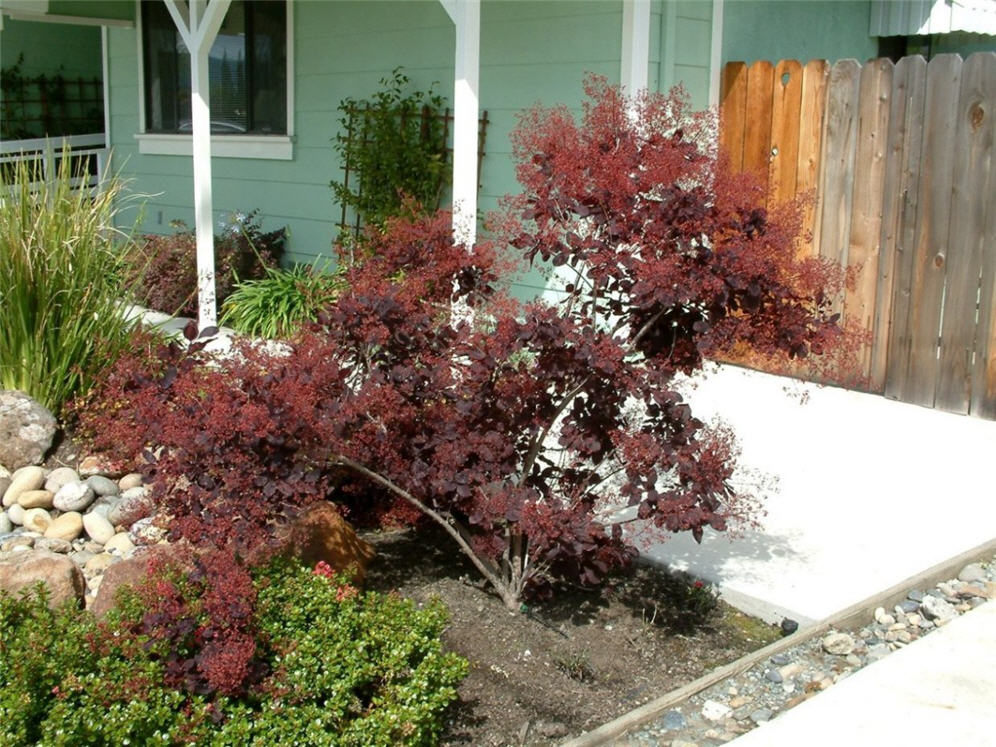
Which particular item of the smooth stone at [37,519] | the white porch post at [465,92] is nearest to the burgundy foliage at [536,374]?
the smooth stone at [37,519]

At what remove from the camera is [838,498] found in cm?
508

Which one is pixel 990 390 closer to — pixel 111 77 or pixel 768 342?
pixel 768 342

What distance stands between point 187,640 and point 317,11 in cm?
777

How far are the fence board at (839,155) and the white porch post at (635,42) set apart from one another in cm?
111

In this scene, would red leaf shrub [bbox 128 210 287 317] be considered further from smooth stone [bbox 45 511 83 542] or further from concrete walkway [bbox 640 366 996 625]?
concrete walkway [bbox 640 366 996 625]

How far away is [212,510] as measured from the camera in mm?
3105

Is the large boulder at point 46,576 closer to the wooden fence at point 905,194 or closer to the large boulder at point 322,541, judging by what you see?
the large boulder at point 322,541

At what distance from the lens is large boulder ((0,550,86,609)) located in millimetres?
3580

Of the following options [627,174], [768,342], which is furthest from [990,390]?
[627,174]

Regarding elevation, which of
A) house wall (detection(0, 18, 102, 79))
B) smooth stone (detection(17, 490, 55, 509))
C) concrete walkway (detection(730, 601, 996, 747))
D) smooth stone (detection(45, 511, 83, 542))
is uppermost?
house wall (detection(0, 18, 102, 79))

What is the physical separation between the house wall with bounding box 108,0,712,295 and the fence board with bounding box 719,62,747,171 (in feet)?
0.48

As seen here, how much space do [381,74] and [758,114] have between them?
3503 mm

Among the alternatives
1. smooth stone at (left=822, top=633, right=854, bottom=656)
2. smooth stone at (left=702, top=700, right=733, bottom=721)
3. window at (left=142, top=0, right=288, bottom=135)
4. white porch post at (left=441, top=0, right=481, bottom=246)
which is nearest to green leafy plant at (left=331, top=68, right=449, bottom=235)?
window at (left=142, top=0, right=288, bottom=135)

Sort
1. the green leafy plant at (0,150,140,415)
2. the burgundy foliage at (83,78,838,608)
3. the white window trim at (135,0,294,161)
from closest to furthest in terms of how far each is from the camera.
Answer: the burgundy foliage at (83,78,838,608) → the green leafy plant at (0,150,140,415) → the white window trim at (135,0,294,161)
